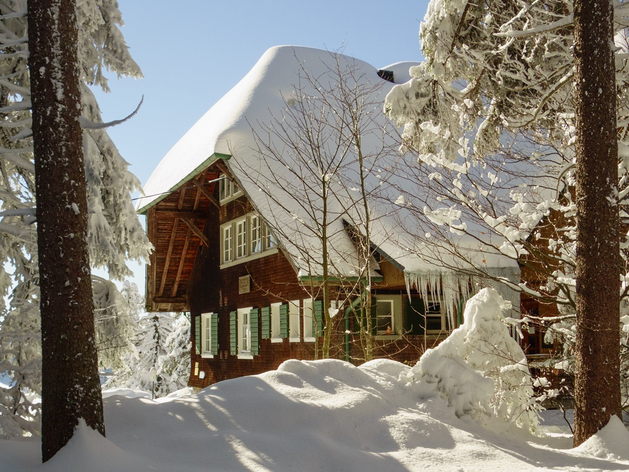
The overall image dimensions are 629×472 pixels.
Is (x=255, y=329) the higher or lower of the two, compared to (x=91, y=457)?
higher

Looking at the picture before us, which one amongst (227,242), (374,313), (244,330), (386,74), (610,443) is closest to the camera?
(610,443)

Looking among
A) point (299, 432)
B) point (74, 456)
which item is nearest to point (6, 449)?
point (74, 456)

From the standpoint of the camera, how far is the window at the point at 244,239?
1964cm

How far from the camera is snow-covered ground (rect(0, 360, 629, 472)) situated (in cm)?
620

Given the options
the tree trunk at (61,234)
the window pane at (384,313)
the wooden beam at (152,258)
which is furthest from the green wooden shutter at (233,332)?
the tree trunk at (61,234)

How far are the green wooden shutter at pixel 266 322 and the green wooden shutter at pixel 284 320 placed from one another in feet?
2.80

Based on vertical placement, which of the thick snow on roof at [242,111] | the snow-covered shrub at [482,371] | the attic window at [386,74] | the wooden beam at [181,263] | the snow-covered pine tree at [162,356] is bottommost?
the snow-covered pine tree at [162,356]

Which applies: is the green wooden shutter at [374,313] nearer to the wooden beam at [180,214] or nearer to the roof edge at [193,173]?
the roof edge at [193,173]

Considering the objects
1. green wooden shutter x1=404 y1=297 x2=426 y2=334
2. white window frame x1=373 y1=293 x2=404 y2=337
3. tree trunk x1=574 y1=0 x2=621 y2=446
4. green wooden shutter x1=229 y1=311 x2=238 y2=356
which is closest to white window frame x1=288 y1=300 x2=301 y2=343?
white window frame x1=373 y1=293 x2=404 y2=337

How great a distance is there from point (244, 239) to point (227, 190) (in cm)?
183

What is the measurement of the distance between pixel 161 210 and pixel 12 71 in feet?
44.8

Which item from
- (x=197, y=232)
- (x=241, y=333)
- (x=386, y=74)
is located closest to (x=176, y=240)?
(x=197, y=232)

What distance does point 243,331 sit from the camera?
21766mm

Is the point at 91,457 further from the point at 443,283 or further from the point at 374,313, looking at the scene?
the point at 374,313
